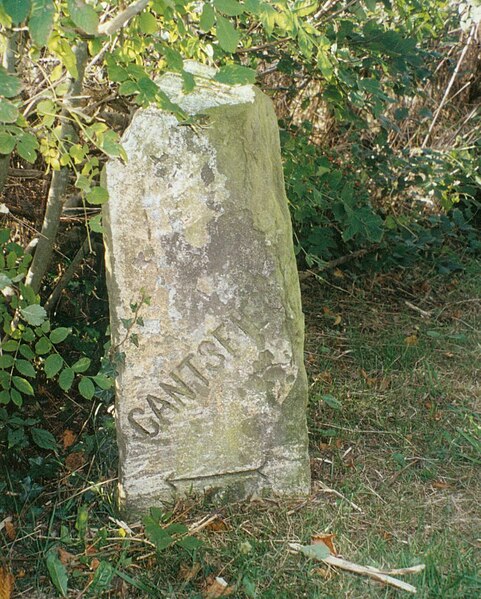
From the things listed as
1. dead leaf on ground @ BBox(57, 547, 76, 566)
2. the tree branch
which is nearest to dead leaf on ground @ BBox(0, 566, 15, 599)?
dead leaf on ground @ BBox(57, 547, 76, 566)

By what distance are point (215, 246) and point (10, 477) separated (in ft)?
3.34

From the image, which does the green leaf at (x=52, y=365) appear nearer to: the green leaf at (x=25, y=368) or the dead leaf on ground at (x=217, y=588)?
the green leaf at (x=25, y=368)

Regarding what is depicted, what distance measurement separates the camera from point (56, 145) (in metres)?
2.27

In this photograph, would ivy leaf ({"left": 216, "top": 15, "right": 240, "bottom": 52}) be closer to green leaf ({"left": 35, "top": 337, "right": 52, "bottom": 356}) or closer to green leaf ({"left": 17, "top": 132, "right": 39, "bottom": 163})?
green leaf ({"left": 17, "top": 132, "right": 39, "bottom": 163})

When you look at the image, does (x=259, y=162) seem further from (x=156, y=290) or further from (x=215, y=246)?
(x=156, y=290)

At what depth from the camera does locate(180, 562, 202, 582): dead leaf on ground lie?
216cm

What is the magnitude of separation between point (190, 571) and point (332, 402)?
3.61ft

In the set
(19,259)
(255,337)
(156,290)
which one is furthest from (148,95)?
(19,259)

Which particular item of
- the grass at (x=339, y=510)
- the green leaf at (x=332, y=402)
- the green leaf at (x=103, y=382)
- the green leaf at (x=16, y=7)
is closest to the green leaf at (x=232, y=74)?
the green leaf at (x=16, y=7)

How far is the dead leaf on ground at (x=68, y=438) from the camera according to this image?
9.23 ft

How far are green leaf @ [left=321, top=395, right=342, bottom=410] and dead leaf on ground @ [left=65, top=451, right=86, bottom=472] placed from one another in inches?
37.2

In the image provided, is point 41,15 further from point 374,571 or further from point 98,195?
point 374,571

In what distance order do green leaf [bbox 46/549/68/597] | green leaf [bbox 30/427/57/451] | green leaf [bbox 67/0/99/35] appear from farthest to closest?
1. green leaf [bbox 30/427/57/451]
2. green leaf [bbox 46/549/68/597]
3. green leaf [bbox 67/0/99/35]

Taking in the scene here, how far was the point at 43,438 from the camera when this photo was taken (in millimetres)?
2674
